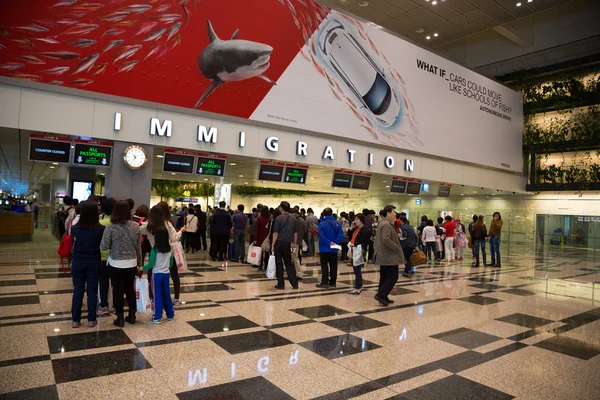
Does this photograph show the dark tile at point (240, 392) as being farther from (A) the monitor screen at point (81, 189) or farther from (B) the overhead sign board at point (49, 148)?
(A) the monitor screen at point (81, 189)

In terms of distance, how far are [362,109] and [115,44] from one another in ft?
25.7

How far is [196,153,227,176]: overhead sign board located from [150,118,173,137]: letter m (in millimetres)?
1026

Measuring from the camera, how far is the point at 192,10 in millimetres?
10078

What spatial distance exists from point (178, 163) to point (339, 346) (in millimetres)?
7368

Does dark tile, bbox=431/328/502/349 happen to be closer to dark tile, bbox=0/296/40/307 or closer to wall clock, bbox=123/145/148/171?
dark tile, bbox=0/296/40/307

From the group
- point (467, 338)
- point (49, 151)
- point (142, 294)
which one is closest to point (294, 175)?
point (49, 151)

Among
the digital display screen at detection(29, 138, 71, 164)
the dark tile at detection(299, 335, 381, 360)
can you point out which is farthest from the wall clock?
the dark tile at detection(299, 335, 381, 360)

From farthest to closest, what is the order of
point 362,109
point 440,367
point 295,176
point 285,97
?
1. point 362,109
2. point 295,176
3. point 285,97
4. point 440,367

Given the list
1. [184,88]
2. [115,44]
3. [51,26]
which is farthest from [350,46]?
[51,26]

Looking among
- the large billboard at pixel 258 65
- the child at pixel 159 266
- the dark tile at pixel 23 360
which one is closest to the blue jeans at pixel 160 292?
the child at pixel 159 266

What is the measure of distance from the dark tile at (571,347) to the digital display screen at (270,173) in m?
8.38

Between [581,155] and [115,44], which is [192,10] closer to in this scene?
[115,44]

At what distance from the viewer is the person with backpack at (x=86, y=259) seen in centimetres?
450

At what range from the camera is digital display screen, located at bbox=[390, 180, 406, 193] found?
50.2 ft
